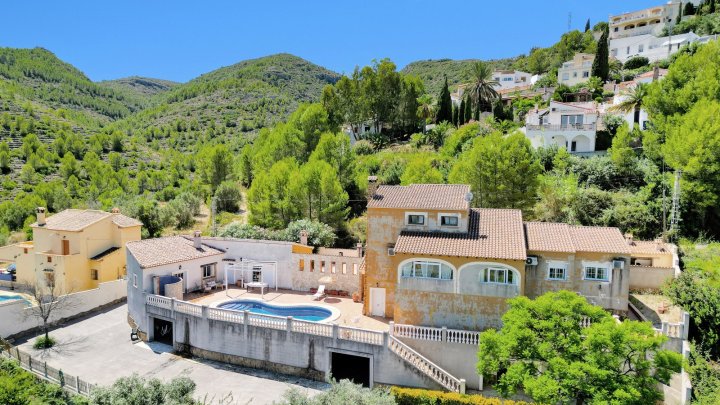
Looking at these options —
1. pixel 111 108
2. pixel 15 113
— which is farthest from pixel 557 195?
pixel 111 108

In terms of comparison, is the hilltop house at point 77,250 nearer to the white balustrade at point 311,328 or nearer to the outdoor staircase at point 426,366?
the white balustrade at point 311,328

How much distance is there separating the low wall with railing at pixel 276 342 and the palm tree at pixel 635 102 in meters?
38.1

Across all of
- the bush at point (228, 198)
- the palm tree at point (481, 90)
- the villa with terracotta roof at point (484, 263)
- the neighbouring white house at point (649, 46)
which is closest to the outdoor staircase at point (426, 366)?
the villa with terracotta roof at point (484, 263)

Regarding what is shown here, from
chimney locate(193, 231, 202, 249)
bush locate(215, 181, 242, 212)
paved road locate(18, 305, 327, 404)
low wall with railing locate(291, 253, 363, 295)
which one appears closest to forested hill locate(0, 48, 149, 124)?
bush locate(215, 181, 242, 212)

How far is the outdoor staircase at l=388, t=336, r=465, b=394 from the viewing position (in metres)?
20.3

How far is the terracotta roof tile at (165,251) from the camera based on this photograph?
27.5m

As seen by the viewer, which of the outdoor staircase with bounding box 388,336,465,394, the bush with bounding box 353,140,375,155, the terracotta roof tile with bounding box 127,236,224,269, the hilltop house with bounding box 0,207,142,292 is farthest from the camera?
the bush with bounding box 353,140,375,155

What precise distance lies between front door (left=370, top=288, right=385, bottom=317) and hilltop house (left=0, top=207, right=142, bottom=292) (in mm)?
22019

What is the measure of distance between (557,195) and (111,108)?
13832 centimetres

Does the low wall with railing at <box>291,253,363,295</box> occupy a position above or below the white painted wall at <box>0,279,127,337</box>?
above

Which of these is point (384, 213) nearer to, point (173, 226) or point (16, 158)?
point (173, 226)

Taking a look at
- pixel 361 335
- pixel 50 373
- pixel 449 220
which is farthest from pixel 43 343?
pixel 449 220

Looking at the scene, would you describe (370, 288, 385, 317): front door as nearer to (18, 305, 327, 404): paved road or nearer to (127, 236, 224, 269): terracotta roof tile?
(18, 305, 327, 404): paved road

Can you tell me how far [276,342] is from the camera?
23203 mm
